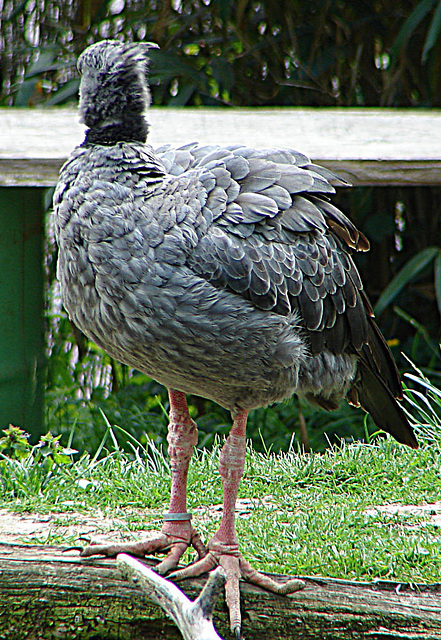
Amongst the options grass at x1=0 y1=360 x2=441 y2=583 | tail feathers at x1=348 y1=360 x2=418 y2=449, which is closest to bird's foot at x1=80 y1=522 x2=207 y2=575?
grass at x1=0 y1=360 x2=441 y2=583

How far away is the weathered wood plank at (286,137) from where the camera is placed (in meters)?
2.85

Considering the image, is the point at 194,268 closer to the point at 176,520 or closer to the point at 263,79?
the point at 176,520

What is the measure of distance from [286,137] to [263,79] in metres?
2.00

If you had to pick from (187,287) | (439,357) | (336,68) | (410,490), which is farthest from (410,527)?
(336,68)

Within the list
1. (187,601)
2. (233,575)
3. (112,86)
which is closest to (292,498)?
(233,575)

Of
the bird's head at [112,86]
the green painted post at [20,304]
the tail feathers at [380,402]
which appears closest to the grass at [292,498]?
the green painted post at [20,304]

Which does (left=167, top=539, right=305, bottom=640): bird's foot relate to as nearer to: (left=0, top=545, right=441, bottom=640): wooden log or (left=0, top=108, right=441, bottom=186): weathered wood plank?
(left=0, top=545, right=441, bottom=640): wooden log

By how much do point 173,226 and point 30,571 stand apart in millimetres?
1020

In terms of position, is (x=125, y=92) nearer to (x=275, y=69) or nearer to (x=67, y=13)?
(x=275, y=69)

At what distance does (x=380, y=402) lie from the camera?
2.64 metres

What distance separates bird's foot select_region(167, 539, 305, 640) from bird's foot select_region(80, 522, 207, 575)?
0.05m

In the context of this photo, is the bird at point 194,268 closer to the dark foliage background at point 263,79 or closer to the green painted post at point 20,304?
the green painted post at point 20,304

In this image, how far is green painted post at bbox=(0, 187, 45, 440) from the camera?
3266 mm

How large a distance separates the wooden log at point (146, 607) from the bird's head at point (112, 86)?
3.90 ft
